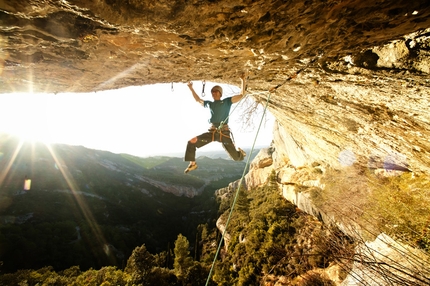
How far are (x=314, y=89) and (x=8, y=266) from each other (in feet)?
182

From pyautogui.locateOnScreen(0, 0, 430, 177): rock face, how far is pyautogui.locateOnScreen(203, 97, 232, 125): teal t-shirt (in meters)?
0.64

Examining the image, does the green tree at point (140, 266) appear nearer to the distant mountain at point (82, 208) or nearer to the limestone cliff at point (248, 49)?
the distant mountain at point (82, 208)

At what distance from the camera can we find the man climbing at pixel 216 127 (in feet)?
16.7

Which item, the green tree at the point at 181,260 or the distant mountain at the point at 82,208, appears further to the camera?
the distant mountain at the point at 82,208

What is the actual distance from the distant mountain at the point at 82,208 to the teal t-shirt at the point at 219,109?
165ft

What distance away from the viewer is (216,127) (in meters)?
5.36

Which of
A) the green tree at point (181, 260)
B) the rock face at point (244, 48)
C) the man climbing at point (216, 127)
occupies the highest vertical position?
the rock face at point (244, 48)

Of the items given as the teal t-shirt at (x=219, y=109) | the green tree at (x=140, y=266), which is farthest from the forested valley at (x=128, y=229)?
the teal t-shirt at (x=219, y=109)

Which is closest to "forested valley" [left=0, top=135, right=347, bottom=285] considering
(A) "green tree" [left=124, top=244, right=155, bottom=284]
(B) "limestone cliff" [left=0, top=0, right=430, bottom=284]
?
(A) "green tree" [left=124, top=244, right=155, bottom=284]

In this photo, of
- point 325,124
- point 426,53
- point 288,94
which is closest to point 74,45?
point 426,53

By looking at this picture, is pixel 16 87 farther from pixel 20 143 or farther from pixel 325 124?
pixel 20 143

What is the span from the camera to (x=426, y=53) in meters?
2.43

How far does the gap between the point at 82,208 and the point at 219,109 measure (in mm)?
67003

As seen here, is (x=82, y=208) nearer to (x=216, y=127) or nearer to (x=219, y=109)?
(x=216, y=127)
